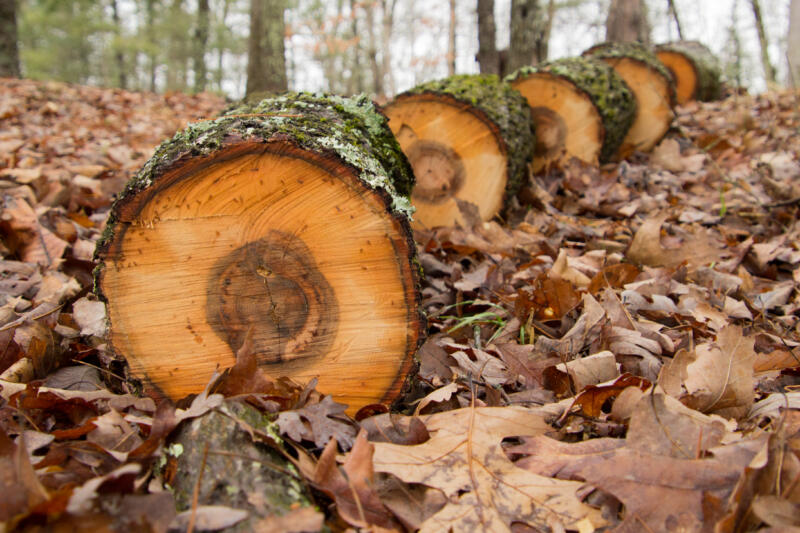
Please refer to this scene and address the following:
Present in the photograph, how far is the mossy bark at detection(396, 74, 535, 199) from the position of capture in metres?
→ 3.26

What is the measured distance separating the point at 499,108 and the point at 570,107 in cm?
109

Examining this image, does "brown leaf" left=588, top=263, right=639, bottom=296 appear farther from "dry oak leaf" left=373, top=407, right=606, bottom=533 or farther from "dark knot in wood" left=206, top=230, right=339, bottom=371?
"dark knot in wood" left=206, top=230, right=339, bottom=371

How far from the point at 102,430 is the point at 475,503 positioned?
924 mm

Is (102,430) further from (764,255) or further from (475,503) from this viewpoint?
(764,255)

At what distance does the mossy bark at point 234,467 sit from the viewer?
1.15 meters

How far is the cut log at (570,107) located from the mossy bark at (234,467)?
3.57 m

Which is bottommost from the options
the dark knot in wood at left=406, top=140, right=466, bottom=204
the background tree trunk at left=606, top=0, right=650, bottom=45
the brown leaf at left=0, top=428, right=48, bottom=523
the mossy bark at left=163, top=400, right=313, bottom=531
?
the mossy bark at left=163, top=400, right=313, bottom=531

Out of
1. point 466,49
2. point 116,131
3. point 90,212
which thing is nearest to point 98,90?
point 116,131

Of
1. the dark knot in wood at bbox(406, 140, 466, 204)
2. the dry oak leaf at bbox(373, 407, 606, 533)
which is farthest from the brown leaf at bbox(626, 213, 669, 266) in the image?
the dry oak leaf at bbox(373, 407, 606, 533)

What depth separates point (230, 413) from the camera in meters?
1.32

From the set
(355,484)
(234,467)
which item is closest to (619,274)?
(355,484)

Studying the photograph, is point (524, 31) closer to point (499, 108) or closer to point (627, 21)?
point (627, 21)

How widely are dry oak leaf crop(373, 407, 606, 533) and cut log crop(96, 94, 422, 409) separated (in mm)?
310

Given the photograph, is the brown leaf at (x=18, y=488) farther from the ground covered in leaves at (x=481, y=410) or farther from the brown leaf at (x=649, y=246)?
the brown leaf at (x=649, y=246)
